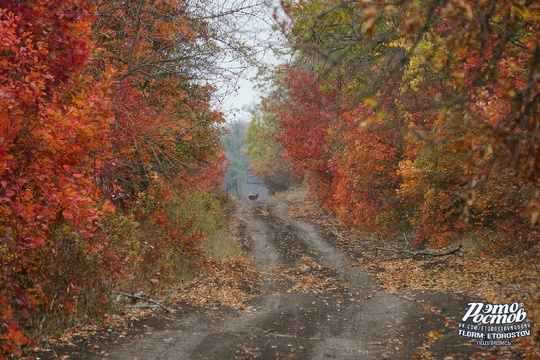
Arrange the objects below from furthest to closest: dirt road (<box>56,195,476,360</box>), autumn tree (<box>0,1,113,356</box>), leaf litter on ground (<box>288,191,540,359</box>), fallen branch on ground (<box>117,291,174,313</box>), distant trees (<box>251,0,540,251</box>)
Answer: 1. fallen branch on ground (<box>117,291,174,313</box>)
2. leaf litter on ground (<box>288,191,540,359</box>)
3. dirt road (<box>56,195,476,360</box>)
4. autumn tree (<box>0,1,113,356</box>)
5. distant trees (<box>251,0,540,251</box>)

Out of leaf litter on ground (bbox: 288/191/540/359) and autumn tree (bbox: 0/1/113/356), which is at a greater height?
autumn tree (bbox: 0/1/113/356)

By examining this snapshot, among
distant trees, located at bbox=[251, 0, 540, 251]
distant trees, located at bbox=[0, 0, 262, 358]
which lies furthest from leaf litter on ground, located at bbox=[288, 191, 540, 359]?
distant trees, located at bbox=[0, 0, 262, 358]

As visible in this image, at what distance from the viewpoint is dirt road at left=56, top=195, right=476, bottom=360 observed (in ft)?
31.5

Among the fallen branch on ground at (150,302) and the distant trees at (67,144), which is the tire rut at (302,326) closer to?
the fallen branch on ground at (150,302)

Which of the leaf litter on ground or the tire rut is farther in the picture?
the leaf litter on ground

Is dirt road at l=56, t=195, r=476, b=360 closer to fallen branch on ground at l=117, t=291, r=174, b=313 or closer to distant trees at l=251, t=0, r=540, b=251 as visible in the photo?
fallen branch on ground at l=117, t=291, r=174, b=313

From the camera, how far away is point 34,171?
7988 millimetres

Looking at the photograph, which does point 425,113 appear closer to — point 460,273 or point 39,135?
point 460,273

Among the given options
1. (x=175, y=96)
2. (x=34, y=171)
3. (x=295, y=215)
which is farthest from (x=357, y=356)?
(x=295, y=215)

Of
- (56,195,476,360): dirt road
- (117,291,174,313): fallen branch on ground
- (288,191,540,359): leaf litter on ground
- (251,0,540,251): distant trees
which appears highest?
(251,0,540,251): distant trees

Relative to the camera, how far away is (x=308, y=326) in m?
12.6

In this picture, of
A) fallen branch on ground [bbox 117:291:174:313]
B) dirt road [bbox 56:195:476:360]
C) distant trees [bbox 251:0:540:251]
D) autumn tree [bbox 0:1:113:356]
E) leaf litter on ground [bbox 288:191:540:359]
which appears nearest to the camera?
distant trees [bbox 251:0:540:251]

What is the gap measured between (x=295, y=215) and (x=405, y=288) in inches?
930

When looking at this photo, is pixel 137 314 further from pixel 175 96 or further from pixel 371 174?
pixel 371 174
